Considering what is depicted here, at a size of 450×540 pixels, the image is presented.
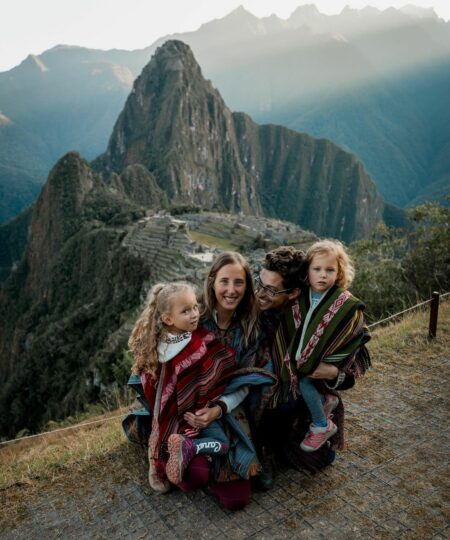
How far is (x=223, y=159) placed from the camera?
5635 inches

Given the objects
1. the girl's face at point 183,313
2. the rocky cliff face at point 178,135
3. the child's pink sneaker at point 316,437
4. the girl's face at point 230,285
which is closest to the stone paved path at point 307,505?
the child's pink sneaker at point 316,437

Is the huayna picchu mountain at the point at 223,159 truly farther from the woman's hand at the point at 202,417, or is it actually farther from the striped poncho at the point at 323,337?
the woman's hand at the point at 202,417

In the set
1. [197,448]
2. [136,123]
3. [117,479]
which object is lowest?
[117,479]

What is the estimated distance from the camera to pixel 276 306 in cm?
381

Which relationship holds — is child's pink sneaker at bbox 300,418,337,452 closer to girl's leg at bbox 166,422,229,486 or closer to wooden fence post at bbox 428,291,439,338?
girl's leg at bbox 166,422,229,486

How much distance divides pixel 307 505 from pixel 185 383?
1.28 metres

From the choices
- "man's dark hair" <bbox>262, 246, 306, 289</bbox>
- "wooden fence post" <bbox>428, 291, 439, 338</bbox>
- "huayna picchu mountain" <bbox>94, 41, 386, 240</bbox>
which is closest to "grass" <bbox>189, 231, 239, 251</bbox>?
"wooden fence post" <bbox>428, 291, 439, 338</bbox>

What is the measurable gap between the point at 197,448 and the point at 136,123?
13335 cm

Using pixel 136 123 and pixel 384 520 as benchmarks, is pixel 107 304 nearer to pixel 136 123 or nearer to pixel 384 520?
pixel 384 520

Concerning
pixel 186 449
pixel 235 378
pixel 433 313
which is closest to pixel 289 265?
pixel 235 378

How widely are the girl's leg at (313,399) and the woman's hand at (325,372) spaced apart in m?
0.08

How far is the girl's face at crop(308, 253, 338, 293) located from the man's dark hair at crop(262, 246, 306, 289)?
17cm

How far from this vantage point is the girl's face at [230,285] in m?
3.57

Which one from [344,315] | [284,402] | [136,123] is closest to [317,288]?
[344,315]
